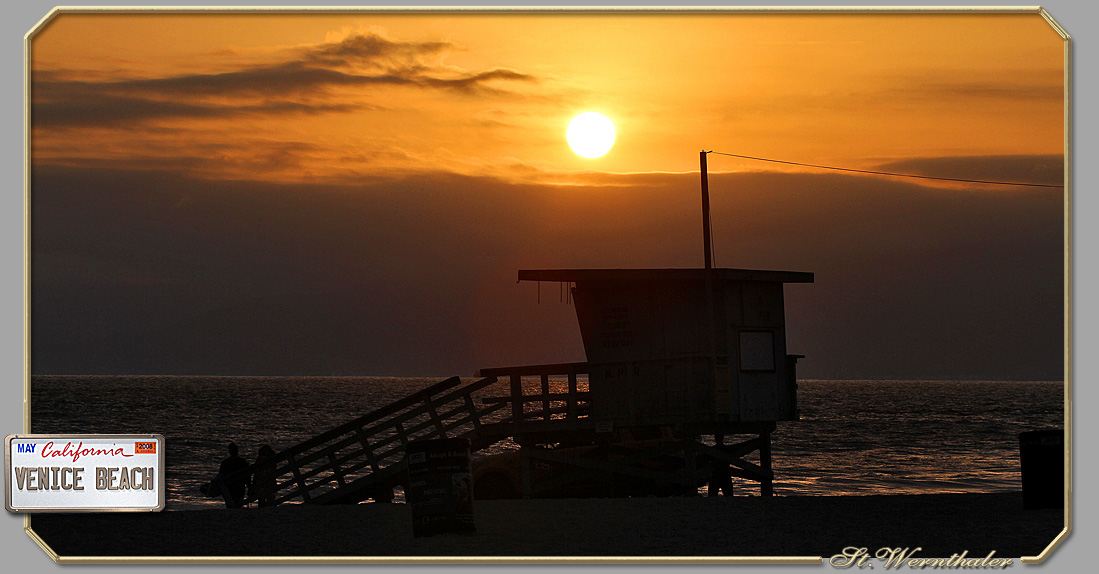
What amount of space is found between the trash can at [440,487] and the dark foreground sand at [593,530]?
0.21 meters

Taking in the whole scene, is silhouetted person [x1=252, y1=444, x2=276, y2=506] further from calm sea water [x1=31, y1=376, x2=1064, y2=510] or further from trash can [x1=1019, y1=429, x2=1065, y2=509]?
trash can [x1=1019, y1=429, x2=1065, y2=509]

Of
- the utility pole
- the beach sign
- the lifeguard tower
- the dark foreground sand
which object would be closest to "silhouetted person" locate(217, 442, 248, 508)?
the dark foreground sand

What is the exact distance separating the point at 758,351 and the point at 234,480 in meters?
11.8

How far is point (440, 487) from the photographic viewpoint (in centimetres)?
1538

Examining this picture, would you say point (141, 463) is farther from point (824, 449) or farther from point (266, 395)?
point (266, 395)

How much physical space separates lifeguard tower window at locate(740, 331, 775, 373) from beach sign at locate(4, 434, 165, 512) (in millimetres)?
13736

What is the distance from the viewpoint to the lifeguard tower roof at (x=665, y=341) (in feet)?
79.3

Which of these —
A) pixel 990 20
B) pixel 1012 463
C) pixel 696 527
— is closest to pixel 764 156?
pixel 990 20

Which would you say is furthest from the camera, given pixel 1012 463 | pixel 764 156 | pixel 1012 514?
pixel 1012 463

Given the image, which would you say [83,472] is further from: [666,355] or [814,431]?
[814,431]

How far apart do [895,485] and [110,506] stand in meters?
40.2

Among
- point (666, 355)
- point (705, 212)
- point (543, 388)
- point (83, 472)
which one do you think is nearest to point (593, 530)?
point (83, 472)

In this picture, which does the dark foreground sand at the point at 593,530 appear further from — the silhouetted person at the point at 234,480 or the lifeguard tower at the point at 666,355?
the silhouetted person at the point at 234,480

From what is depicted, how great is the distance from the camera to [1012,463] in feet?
196
